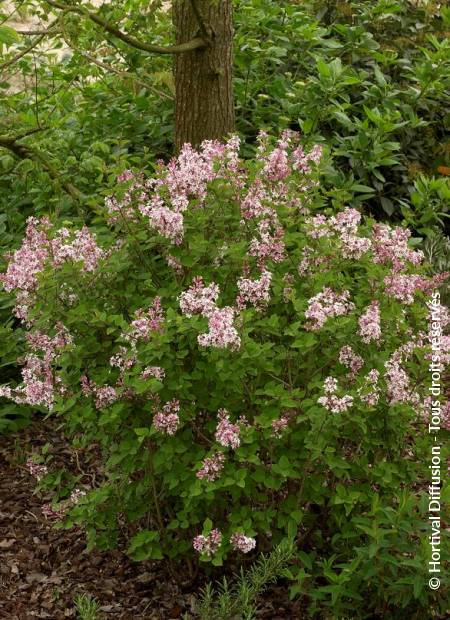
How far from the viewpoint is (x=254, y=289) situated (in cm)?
307

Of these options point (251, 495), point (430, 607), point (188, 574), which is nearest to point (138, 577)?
point (188, 574)

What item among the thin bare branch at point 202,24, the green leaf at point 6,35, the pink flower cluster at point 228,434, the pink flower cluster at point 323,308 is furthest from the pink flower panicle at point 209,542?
the thin bare branch at point 202,24

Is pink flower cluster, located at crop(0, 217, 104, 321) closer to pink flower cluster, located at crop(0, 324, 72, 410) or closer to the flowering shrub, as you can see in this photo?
the flowering shrub

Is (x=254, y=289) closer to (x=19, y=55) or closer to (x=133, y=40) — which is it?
(x=133, y=40)

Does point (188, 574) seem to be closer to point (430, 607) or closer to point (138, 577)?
point (138, 577)

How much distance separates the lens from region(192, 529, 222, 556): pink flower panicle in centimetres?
306

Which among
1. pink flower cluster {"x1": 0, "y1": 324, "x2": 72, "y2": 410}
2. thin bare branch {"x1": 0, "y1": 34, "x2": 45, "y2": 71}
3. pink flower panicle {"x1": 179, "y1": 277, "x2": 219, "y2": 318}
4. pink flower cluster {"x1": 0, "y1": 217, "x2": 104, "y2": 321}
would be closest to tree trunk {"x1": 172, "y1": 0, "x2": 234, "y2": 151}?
thin bare branch {"x1": 0, "y1": 34, "x2": 45, "y2": 71}

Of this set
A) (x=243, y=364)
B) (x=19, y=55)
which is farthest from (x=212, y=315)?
(x=19, y=55)

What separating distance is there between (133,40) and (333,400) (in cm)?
235

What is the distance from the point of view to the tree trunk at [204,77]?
462 centimetres

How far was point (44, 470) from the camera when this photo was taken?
357 cm

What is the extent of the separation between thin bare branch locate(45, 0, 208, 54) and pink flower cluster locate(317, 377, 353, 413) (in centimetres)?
214

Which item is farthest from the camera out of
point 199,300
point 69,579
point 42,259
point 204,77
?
point 204,77

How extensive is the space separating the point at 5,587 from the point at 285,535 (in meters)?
1.25
